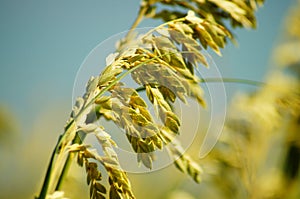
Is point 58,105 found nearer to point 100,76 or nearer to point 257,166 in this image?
point 257,166

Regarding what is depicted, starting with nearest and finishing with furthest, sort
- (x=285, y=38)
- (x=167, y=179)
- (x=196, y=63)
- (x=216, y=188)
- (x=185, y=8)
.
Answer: (x=196, y=63) → (x=185, y=8) → (x=167, y=179) → (x=216, y=188) → (x=285, y=38)

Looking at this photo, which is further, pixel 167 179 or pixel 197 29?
pixel 167 179

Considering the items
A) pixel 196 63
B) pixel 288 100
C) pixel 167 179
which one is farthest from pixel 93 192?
pixel 167 179

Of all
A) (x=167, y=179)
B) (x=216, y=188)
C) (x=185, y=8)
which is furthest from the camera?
(x=216, y=188)

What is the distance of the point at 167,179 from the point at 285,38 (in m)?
0.83

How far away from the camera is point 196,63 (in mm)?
583

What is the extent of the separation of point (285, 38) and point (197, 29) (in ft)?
4.37

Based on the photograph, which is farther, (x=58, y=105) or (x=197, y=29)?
(x=58, y=105)

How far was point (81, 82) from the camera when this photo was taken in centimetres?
51

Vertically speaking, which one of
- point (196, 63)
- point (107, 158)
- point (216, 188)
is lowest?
point (216, 188)

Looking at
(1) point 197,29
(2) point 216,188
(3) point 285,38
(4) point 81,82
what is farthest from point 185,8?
(3) point 285,38

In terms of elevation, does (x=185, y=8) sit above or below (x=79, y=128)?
above

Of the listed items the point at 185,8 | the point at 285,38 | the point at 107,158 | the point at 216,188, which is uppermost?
the point at 285,38

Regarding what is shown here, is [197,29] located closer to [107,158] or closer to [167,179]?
[107,158]
